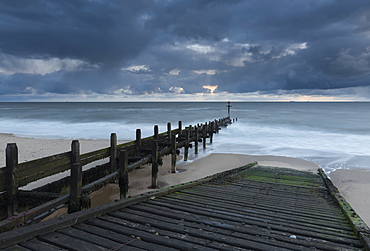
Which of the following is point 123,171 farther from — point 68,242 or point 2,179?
point 68,242

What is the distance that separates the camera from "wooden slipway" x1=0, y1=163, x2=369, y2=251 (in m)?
3.14

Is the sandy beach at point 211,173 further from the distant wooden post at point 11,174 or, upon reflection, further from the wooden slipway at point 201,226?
the wooden slipway at point 201,226

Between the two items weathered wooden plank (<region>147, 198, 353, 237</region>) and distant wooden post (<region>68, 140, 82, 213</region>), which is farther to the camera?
distant wooden post (<region>68, 140, 82, 213</region>)

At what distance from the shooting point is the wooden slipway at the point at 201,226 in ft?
10.3

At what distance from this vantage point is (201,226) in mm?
3830

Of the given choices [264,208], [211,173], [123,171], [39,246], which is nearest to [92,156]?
[123,171]

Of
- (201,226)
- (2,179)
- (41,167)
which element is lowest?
(201,226)

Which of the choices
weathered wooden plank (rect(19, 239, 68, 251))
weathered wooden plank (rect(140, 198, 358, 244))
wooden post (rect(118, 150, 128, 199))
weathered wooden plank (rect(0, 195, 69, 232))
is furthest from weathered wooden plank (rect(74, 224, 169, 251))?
wooden post (rect(118, 150, 128, 199))

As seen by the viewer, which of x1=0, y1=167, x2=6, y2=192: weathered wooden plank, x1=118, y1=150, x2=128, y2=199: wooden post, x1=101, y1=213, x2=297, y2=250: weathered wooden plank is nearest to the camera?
x1=101, y1=213, x2=297, y2=250: weathered wooden plank

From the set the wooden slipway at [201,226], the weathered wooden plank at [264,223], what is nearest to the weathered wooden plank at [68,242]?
the wooden slipway at [201,226]

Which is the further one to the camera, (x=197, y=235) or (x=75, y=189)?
(x=75, y=189)

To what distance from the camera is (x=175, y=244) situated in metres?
3.18

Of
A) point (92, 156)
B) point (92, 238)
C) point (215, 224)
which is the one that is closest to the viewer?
point (92, 238)

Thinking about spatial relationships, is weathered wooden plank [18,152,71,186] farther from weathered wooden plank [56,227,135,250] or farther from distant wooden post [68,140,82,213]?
weathered wooden plank [56,227,135,250]
